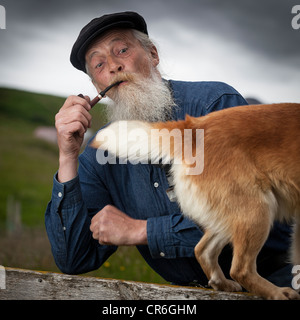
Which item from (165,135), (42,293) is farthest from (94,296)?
(165,135)

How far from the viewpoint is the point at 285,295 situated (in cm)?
150

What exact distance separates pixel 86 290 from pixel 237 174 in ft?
2.35

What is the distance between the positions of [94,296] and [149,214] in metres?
0.58

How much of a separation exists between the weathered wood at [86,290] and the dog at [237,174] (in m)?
0.17

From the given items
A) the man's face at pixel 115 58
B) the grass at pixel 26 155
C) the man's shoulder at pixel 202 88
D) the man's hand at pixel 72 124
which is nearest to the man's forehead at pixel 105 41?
the man's face at pixel 115 58

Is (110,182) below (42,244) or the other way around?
the other way around

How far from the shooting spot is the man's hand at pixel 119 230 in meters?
1.79

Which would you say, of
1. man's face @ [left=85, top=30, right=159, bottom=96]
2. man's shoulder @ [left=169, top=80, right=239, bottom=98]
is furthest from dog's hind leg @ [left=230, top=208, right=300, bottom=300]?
man's face @ [left=85, top=30, right=159, bottom=96]

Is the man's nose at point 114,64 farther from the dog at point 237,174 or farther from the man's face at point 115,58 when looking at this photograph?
the dog at point 237,174

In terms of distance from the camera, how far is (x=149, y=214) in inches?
80.1

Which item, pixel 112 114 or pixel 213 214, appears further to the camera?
pixel 112 114
